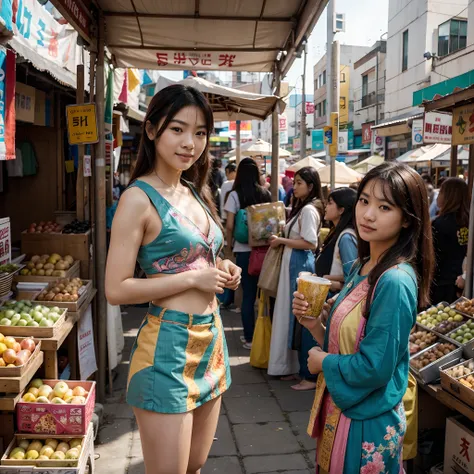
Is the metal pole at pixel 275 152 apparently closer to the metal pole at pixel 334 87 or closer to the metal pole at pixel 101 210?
the metal pole at pixel 101 210

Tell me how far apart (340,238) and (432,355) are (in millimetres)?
1098

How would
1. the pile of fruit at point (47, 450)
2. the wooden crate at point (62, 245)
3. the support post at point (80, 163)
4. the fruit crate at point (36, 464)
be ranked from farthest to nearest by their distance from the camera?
the wooden crate at point (62, 245) → the support post at point (80, 163) → the pile of fruit at point (47, 450) → the fruit crate at point (36, 464)

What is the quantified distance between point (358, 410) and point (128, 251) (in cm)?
100

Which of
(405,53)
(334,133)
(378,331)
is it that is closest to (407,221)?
(378,331)

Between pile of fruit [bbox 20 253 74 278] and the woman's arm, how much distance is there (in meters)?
2.62

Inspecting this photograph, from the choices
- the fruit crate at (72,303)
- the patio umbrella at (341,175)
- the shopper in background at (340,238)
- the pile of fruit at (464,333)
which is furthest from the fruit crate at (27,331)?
the patio umbrella at (341,175)

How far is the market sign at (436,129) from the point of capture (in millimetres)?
10617

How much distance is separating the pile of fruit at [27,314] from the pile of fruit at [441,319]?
9.13 ft

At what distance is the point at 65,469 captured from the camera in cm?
288

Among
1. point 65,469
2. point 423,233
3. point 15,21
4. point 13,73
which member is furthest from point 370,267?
point 15,21

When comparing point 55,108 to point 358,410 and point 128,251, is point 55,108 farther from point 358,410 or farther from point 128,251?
point 358,410

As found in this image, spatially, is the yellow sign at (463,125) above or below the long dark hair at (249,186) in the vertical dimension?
above

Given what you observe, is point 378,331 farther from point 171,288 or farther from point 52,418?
point 52,418

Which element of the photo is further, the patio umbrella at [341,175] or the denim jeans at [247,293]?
the patio umbrella at [341,175]
